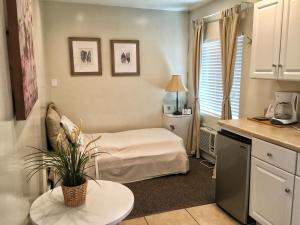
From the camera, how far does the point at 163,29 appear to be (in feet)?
14.8

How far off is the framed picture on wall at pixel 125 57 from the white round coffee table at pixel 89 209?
2.88m

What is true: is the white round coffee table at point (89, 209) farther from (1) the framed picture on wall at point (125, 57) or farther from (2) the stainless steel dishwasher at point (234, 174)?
(1) the framed picture on wall at point (125, 57)

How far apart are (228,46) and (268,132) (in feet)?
5.01

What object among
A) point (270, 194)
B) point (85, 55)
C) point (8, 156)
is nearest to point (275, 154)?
point (270, 194)

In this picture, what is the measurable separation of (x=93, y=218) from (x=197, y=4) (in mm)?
3683

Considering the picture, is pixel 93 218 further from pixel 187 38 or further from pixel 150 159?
pixel 187 38

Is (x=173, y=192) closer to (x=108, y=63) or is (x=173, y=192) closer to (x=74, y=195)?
(x=74, y=195)

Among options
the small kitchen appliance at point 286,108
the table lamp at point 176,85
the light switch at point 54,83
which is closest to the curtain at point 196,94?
the table lamp at point 176,85

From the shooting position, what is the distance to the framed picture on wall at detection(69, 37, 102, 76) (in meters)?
4.07

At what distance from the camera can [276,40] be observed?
2352 millimetres

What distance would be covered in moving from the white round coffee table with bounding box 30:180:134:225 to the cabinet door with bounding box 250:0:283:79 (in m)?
1.81

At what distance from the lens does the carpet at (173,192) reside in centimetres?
285

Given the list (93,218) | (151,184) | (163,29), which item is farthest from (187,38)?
(93,218)

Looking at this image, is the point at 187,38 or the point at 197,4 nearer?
the point at 197,4
